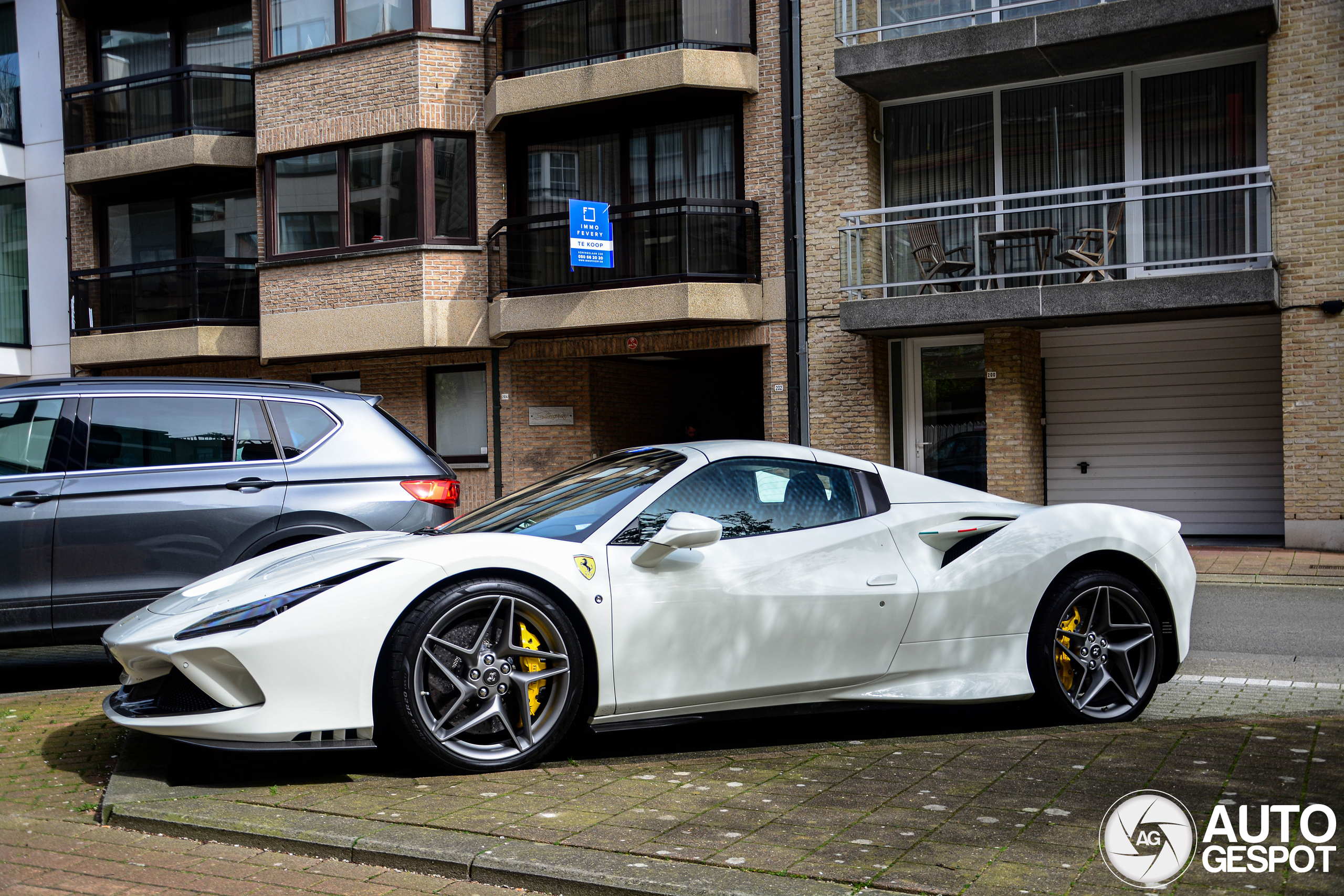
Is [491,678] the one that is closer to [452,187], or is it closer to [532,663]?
[532,663]

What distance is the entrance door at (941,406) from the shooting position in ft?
57.7

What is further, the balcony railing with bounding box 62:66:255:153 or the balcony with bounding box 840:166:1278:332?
the balcony railing with bounding box 62:66:255:153

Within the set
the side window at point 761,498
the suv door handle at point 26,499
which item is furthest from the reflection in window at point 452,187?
the side window at point 761,498

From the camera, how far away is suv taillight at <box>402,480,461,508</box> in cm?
709

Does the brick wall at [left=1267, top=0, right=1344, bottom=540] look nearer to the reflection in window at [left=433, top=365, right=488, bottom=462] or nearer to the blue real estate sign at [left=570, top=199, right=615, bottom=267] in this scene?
the blue real estate sign at [left=570, top=199, right=615, bottom=267]

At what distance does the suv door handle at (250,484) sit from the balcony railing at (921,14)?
1271cm

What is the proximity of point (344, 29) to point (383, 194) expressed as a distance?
2.87m

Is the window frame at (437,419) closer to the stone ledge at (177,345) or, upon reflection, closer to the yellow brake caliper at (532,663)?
the stone ledge at (177,345)

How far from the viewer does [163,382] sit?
693 cm

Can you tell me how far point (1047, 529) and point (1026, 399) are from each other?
12370mm

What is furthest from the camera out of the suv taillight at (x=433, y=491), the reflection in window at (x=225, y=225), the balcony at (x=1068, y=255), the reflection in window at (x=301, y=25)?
the reflection in window at (x=225, y=225)

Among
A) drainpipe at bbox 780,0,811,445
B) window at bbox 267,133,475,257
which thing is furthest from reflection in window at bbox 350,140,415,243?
drainpipe at bbox 780,0,811,445

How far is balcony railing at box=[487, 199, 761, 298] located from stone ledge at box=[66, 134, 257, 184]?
5796mm

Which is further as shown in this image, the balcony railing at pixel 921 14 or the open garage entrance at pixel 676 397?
the open garage entrance at pixel 676 397
